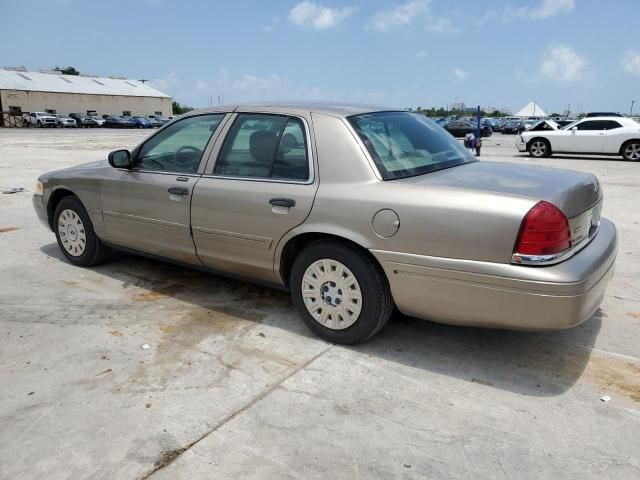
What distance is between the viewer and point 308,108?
3766 millimetres

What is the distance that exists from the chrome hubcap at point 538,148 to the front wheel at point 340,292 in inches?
686

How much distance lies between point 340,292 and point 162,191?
1732mm

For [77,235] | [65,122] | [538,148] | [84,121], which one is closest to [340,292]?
[77,235]

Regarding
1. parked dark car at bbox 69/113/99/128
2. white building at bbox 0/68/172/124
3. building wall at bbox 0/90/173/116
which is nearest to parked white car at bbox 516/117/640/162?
parked dark car at bbox 69/113/99/128

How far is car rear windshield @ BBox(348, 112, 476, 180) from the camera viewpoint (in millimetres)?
3451

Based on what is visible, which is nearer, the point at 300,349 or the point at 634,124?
the point at 300,349

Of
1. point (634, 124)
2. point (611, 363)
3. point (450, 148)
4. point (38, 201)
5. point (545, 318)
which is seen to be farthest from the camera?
point (634, 124)

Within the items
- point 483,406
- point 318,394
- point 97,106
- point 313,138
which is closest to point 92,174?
point 313,138

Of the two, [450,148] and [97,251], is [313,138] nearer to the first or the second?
[450,148]

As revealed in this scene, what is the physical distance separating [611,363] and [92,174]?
4.35 meters

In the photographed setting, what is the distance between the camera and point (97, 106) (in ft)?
224

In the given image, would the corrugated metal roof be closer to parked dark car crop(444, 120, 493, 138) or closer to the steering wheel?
parked dark car crop(444, 120, 493, 138)

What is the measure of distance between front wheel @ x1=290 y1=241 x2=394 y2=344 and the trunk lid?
0.62 metres

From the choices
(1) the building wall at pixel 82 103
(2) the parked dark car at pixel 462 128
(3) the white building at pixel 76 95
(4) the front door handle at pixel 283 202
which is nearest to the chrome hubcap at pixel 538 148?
(2) the parked dark car at pixel 462 128
